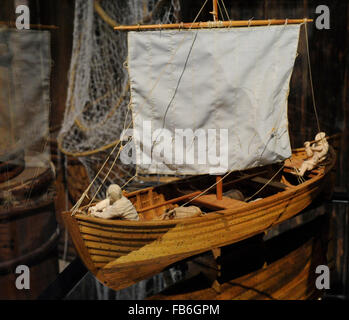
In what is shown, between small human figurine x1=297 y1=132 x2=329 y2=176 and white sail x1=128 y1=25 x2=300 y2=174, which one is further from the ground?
white sail x1=128 y1=25 x2=300 y2=174

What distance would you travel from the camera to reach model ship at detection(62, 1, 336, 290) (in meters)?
3.19

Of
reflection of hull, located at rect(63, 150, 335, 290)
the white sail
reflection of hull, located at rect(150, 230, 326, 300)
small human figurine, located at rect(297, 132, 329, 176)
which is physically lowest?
reflection of hull, located at rect(150, 230, 326, 300)

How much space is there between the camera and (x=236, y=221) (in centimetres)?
350

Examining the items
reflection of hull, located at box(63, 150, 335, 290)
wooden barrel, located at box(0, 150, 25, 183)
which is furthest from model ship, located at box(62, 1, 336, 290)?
wooden barrel, located at box(0, 150, 25, 183)

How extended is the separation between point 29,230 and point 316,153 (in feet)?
9.88

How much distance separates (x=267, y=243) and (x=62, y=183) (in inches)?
91.8

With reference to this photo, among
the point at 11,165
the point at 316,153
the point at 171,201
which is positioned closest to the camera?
the point at 11,165

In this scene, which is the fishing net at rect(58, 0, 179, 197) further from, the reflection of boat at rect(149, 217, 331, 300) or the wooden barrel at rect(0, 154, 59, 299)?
the reflection of boat at rect(149, 217, 331, 300)

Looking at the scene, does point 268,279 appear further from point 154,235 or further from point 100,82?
point 100,82

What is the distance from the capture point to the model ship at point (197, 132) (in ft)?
10.5

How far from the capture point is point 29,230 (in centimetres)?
340

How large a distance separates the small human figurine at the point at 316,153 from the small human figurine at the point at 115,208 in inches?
83.8

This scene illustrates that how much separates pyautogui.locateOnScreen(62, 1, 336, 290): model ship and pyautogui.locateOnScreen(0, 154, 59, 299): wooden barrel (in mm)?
445

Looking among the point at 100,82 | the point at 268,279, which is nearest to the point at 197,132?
the point at 268,279
